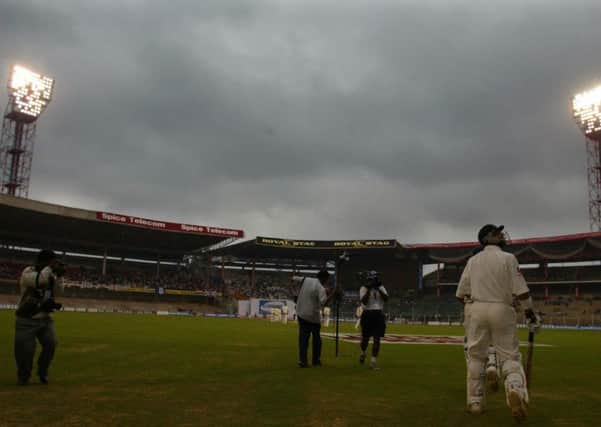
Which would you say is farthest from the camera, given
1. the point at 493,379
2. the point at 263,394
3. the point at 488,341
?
the point at 263,394

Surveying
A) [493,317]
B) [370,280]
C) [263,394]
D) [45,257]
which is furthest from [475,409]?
[45,257]

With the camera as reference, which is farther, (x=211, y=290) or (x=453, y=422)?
(x=211, y=290)

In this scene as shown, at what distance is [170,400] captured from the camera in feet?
21.6

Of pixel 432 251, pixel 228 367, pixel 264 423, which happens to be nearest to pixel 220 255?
pixel 432 251

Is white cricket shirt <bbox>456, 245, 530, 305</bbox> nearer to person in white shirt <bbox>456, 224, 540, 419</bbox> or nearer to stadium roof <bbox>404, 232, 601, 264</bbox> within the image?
person in white shirt <bbox>456, 224, 540, 419</bbox>

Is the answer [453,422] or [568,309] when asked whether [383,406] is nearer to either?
[453,422]

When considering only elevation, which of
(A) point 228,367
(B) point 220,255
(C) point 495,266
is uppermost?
(B) point 220,255

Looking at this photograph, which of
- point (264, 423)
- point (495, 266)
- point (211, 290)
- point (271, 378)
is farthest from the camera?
point (211, 290)

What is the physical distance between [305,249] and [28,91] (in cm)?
4390

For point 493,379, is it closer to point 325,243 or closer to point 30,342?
point 30,342

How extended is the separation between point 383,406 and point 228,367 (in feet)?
15.6

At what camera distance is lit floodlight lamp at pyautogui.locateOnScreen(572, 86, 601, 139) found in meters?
69.2

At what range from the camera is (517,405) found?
18.2 ft

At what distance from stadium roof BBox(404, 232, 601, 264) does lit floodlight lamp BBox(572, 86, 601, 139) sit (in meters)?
13.9
